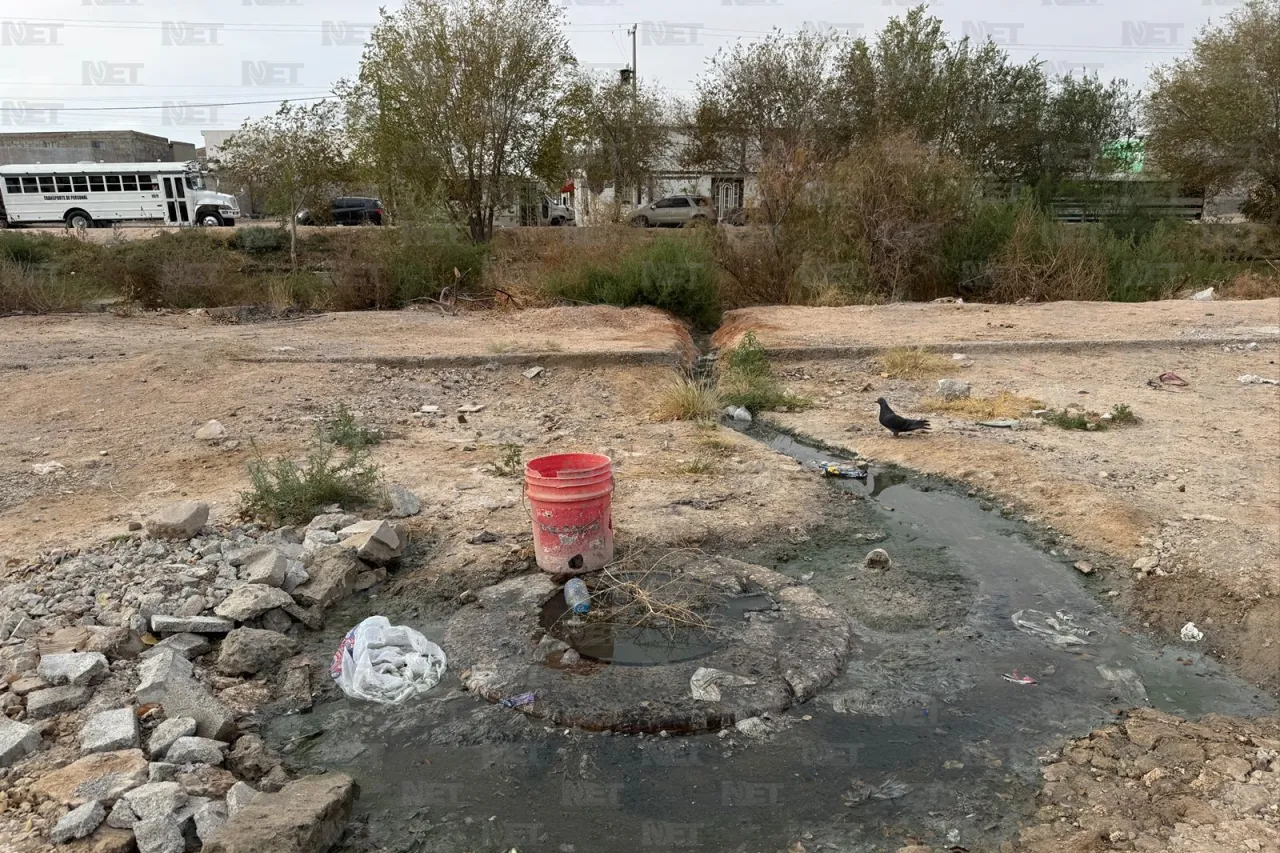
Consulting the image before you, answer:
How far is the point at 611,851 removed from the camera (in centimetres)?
244

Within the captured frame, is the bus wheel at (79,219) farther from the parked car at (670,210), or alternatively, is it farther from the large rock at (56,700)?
the large rock at (56,700)

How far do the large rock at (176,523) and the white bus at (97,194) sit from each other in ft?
79.5

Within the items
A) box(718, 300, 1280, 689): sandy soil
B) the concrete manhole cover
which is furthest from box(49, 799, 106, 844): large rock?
box(718, 300, 1280, 689): sandy soil

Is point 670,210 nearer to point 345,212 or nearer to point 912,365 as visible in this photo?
point 345,212

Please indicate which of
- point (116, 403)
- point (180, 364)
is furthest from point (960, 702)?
point (180, 364)

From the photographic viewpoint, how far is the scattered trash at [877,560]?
4.21 metres

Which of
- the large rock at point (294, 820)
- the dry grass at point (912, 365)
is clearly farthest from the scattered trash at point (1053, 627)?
the dry grass at point (912, 365)

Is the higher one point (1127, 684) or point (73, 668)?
point (73, 668)

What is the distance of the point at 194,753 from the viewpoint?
8.58ft

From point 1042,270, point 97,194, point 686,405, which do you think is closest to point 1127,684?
point 686,405

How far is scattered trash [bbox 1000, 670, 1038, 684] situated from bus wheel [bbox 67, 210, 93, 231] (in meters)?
29.1

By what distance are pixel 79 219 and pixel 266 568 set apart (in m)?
27.4

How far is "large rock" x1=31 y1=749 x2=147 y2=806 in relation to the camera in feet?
7.77

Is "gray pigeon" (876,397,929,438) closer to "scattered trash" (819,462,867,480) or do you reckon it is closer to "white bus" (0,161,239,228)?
"scattered trash" (819,462,867,480)
